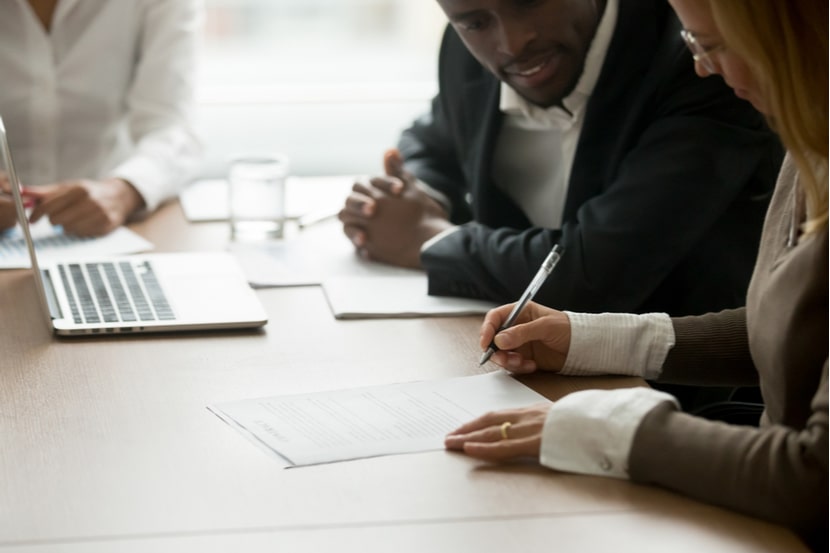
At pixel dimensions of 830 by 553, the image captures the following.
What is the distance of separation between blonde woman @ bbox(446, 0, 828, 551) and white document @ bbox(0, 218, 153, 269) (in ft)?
3.25

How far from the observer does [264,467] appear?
115 cm

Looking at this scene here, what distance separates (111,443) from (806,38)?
790mm

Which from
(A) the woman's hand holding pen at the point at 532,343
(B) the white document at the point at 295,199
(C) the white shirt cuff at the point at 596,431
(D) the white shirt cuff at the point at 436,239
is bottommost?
(B) the white document at the point at 295,199

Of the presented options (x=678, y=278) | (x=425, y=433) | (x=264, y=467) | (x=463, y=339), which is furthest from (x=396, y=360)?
(x=678, y=278)

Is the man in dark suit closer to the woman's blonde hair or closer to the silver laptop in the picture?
the silver laptop

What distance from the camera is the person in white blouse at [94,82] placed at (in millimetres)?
2434

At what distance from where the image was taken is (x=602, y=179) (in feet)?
6.01

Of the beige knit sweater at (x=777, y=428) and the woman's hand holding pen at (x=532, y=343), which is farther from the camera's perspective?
the woman's hand holding pen at (x=532, y=343)

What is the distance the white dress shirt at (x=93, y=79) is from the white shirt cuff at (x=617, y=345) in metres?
1.21

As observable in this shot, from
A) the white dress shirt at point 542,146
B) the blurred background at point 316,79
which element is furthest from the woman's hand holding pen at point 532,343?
the blurred background at point 316,79

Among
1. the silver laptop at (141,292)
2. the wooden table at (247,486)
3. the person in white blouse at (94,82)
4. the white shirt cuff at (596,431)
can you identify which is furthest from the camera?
the person in white blouse at (94,82)

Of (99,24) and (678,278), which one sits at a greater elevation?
(99,24)

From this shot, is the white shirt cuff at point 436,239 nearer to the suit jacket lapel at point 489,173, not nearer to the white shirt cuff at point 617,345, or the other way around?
the suit jacket lapel at point 489,173

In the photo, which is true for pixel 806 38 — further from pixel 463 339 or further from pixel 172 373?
pixel 172 373
